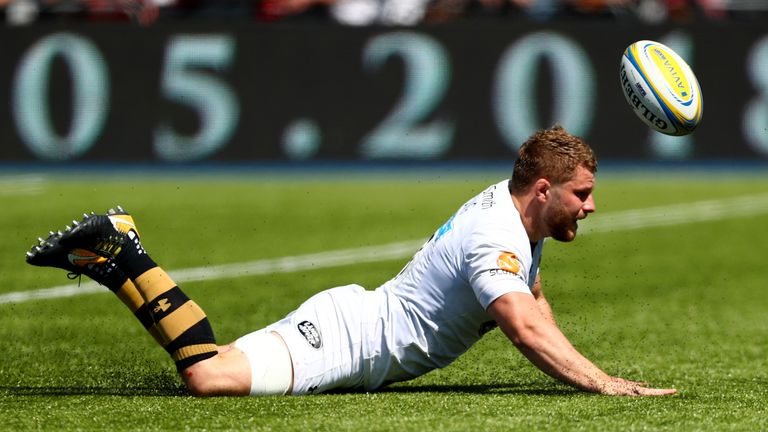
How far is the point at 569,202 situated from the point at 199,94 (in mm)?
12881

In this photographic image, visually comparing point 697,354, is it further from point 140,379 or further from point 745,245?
point 745,245

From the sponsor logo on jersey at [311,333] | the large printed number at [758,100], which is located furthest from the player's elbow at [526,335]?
the large printed number at [758,100]

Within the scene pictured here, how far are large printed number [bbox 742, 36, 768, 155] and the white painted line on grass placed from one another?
212 centimetres

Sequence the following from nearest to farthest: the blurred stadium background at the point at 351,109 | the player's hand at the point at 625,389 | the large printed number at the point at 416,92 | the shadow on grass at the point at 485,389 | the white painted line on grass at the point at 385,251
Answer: the player's hand at the point at 625,389 < the shadow on grass at the point at 485,389 < the white painted line on grass at the point at 385,251 < the blurred stadium background at the point at 351,109 < the large printed number at the point at 416,92

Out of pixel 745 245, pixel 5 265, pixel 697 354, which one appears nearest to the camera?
pixel 697 354

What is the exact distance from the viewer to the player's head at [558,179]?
627 cm

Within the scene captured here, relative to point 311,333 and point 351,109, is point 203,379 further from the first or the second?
point 351,109

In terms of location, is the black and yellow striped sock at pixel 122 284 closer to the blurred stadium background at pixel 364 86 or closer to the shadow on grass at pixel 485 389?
the shadow on grass at pixel 485 389

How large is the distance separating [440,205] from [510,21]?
3.96 m

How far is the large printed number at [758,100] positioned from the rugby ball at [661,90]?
1173 centimetres

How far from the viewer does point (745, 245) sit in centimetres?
1355

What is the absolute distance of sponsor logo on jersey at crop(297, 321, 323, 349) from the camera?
6.45 meters

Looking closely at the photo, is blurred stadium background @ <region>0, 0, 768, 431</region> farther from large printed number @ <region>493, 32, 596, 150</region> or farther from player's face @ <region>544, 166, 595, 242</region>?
player's face @ <region>544, 166, 595, 242</region>

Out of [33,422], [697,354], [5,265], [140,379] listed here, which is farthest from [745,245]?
[33,422]
